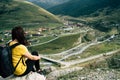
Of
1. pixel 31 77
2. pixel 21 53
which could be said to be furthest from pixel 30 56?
pixel 31 77

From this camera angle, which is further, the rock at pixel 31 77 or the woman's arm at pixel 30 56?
the rock at pixel 31 77

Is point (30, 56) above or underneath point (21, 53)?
underneath

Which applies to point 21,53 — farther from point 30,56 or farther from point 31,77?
point 31,77

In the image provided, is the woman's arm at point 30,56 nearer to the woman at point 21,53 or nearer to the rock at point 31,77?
the woman at point 21,53

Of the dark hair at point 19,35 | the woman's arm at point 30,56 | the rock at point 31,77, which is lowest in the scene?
the rock at point 31,77

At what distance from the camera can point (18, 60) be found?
1410 centimetres

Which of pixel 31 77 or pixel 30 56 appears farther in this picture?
pixel 31 77

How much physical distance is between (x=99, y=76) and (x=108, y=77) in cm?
235

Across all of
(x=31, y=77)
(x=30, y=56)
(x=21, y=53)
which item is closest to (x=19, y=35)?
(x=21, y=53)

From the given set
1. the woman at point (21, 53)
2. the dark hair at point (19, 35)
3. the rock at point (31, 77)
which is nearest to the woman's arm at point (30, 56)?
the woman at point (21, 53)

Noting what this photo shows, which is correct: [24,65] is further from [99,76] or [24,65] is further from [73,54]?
[73,54]

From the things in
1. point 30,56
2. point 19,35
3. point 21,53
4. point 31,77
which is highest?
point 19,35

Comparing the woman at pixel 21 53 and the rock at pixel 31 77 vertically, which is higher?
the woman at pixel 21 53

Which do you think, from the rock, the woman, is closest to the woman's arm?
the woman
